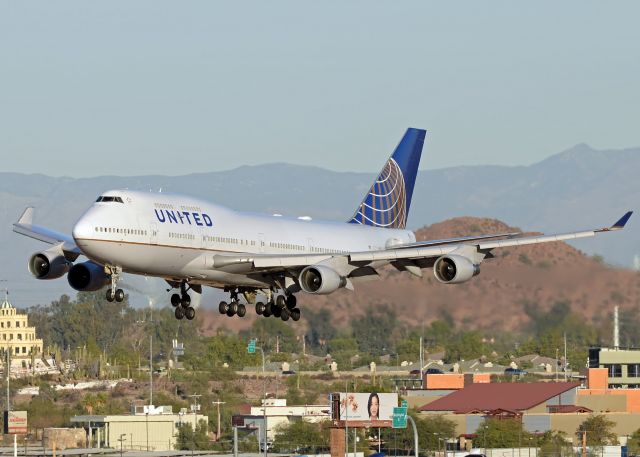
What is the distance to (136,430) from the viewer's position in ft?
551

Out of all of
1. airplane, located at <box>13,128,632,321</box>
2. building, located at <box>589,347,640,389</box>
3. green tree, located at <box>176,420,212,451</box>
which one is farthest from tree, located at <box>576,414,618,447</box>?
airplane, located at <box>13,128,632,321</box>

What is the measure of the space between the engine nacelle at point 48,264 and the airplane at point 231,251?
6 cm

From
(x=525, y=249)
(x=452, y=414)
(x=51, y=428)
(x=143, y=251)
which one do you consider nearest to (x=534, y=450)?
(x=452, y=414)

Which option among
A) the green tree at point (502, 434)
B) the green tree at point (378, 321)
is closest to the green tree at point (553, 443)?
the green tree at point (502, 434)

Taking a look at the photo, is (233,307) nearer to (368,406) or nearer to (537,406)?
(368,406)

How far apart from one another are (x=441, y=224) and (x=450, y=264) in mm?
89452

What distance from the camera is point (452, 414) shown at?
161500 mm

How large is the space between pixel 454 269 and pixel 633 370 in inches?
4112

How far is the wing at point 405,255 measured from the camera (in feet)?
273

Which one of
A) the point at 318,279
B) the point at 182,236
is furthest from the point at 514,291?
the point at 182,236

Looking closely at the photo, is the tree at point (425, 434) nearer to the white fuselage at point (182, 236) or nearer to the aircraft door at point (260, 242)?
the white fuselage at point (182, 236)

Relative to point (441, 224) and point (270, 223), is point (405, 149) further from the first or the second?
point (441, 224)

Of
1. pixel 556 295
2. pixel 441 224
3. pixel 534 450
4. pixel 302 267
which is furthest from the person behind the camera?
pixel 441 224

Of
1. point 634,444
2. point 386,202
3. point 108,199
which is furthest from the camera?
point 634,444
